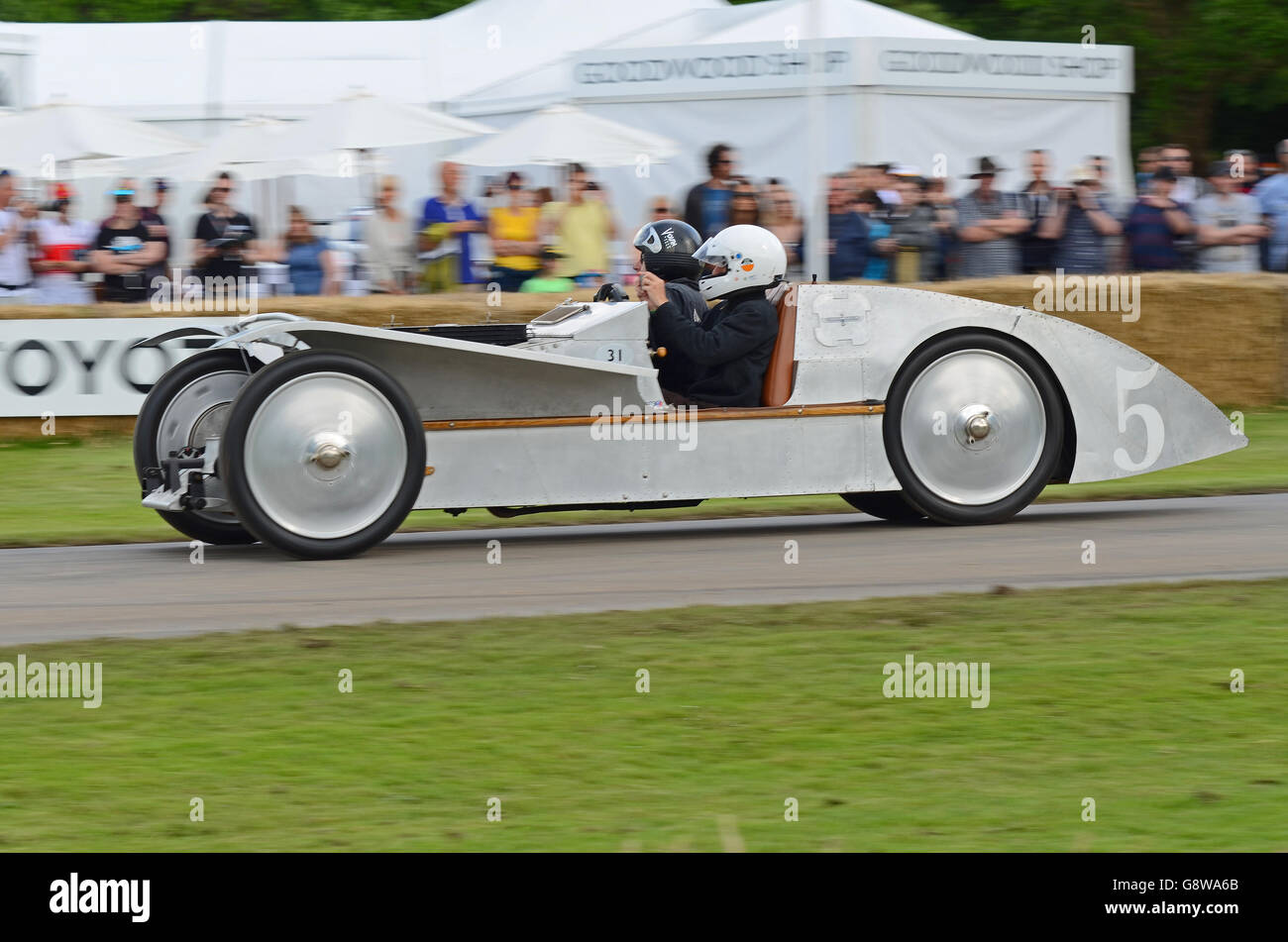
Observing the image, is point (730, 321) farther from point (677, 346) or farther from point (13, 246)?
point (13, 246)

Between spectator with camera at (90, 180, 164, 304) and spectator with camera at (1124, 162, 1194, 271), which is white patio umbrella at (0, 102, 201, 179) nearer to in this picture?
spectator with camera at (90, 180, 164, 304)

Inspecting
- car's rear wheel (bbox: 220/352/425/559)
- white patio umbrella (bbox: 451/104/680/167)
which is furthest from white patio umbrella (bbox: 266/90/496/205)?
car's rear wheel (bbox: 220/352/425/559)

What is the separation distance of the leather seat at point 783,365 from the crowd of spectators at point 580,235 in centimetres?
471

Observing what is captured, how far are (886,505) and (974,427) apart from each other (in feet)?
3.12

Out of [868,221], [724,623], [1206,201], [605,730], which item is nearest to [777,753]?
[605,730]

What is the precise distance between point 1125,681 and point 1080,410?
3741mm

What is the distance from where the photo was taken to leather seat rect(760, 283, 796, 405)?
32.3ft

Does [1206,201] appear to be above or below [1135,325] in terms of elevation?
above

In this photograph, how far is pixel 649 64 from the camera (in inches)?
763

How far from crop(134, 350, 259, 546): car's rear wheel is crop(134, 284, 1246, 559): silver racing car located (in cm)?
1

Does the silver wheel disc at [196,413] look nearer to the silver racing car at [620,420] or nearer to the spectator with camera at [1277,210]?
the silver racing car at [620,420]

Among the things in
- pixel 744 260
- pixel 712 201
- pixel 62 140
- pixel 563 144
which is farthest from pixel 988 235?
pixel 62 140

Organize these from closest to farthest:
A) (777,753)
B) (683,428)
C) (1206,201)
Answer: (777,753), (683,428), (1206,201)

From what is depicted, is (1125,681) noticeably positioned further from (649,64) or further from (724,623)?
(649,64)
